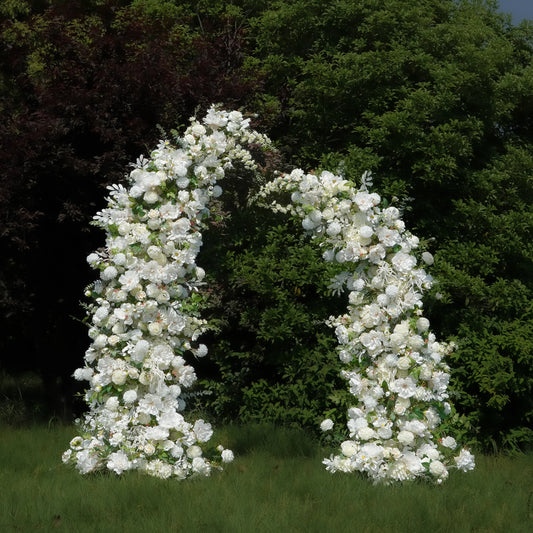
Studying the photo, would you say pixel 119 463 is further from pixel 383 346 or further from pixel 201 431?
pixel 383 346

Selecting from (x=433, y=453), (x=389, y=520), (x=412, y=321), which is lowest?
(x=389, y=520)

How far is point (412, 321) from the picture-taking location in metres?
6.18

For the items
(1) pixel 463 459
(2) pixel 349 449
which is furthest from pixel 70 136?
(1) pixel 463 459

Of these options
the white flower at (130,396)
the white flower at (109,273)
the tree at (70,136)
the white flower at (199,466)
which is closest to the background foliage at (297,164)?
the tree at (70,136)

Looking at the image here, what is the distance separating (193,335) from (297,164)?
483cm

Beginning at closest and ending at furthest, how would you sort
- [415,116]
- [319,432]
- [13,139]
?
[13,139]
[319,432]
[415,116]

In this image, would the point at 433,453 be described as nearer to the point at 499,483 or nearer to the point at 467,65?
the point at 499,483

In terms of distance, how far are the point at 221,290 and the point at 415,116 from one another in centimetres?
315

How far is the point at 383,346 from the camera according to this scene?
623 centimetres

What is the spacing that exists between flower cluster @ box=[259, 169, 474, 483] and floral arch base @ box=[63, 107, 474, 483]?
0.4 inches

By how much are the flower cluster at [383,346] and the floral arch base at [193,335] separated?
11 millimetres

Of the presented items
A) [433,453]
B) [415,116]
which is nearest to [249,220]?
[415,116]

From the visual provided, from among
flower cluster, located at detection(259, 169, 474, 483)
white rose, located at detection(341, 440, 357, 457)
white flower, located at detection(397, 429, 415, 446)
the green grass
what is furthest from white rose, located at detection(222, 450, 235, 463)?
white flower, located at detection(397, 429, 415, 446)

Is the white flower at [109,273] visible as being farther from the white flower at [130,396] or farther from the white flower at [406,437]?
the white flower at [406,437]
